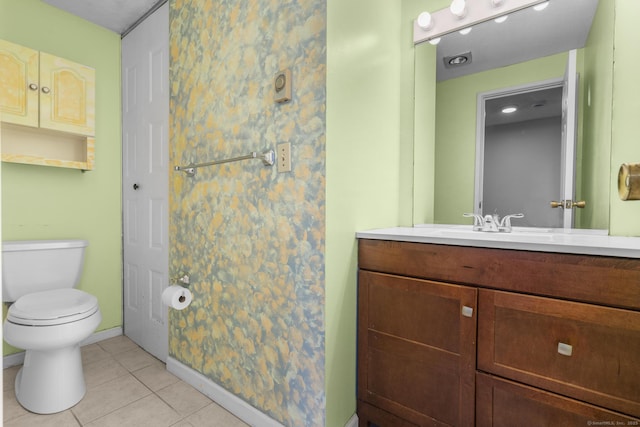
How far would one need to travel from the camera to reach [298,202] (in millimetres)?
1312

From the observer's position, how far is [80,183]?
2256 millimetres

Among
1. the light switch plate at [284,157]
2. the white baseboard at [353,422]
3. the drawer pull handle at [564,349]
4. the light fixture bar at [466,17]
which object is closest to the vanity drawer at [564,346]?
the drawer pull handle at [564,349]

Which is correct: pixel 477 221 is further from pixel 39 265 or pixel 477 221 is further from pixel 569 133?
pixel 39 265

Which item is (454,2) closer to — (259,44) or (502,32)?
(502,32)

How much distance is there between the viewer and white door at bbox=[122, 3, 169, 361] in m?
2.02

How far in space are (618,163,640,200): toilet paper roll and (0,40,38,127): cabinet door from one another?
268cm

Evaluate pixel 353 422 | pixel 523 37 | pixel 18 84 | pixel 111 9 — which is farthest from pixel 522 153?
pixel 18 84

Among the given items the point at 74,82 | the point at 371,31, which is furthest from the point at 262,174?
the point at 74,82

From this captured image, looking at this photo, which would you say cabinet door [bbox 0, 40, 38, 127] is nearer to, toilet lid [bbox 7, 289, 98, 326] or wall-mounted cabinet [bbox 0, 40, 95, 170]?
wall-mounted cabinet [bbox 0, 40, 95, 170]

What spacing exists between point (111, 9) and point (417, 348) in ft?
8.95

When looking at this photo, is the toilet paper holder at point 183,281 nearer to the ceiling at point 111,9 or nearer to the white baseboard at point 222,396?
the white baseboard at point 222,396

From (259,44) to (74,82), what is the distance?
147cm

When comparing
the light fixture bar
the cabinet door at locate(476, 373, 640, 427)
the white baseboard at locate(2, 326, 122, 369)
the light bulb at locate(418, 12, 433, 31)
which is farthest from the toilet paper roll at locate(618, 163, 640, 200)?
the white baseboard at locate(2, 326, 122, 369)

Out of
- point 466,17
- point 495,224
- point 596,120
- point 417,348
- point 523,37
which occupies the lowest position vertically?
point 417,348
